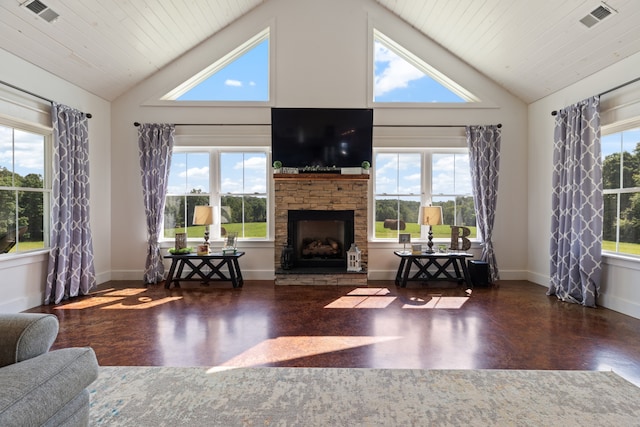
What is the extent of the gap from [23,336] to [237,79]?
15.6 feet

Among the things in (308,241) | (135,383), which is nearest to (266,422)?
(135,383)

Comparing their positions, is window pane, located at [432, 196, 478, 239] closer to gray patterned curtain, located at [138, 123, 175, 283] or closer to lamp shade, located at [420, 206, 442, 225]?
lamp shade, located at [420, 206, 442, 225]

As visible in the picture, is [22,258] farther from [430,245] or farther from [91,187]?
[430,245]

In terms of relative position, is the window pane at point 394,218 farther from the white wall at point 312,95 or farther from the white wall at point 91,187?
the white wall at point 91,187

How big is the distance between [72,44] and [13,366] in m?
3.96

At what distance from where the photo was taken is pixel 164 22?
439 cm

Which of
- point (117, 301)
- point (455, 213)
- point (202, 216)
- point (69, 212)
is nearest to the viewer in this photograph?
point (117, 301)

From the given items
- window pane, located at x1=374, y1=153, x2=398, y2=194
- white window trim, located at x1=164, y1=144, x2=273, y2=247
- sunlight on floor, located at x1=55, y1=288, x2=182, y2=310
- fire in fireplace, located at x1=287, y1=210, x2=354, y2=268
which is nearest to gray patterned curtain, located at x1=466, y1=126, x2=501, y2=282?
window pane, located at x1=374, y1=153, x2=398, y2=194

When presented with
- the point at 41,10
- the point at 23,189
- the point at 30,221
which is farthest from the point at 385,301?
the point at 41,10

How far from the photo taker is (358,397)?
2.01m

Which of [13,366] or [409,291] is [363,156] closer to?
[409,291]

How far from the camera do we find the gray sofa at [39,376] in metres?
1.16

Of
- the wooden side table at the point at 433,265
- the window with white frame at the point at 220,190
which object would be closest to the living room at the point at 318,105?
the window with white frame at the point at 220,190

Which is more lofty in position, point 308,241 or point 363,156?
point 363,156
